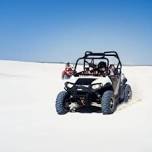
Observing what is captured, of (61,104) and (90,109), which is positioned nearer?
(61,104)

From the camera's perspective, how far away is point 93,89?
35.4 ft

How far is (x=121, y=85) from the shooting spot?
41.8 ft

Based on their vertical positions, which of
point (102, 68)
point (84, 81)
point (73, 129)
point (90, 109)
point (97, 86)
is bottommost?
point (73, 129)

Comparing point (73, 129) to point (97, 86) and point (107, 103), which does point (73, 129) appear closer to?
point (107, 103)

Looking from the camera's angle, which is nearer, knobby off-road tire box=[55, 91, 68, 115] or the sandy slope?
the sandy slope

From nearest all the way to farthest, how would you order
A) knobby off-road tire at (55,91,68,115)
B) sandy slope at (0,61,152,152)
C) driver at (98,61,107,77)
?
sandy slope at (0,61,152,152) → knobby off-road tire at (55,91,68,115) → driver at (98,61,107,77)

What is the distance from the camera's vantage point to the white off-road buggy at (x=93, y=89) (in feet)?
35.6

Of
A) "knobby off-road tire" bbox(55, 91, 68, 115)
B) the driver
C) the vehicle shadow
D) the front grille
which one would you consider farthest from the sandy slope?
the driver

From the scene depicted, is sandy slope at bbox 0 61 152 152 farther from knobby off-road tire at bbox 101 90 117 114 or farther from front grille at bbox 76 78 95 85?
front grille at bbox 76 78 95 85

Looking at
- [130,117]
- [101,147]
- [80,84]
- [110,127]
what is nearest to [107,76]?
[80,84]

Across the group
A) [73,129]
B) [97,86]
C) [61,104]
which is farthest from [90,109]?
[73,129]

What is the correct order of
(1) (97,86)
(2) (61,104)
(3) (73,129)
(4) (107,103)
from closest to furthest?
(3) (73,129), (4) (107,103), (1) (97,86), (2) (61,104)

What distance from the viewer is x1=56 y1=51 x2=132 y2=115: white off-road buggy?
10836 millimetres

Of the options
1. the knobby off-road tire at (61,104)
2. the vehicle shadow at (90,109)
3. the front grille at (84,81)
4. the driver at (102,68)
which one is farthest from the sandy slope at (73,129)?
the driver at (102,68)
